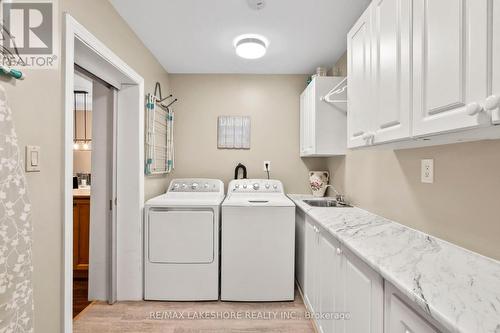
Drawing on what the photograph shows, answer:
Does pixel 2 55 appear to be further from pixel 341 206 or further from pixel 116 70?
pixel 341 206

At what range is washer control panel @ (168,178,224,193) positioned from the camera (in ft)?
9.35

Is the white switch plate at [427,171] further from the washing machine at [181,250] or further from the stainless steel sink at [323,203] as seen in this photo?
the washing machine at [181,250]

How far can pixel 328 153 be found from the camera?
2465 millimetres

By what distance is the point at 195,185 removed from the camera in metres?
2.87

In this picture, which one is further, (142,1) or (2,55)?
(142,1)

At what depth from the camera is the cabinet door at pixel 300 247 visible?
2281 mm

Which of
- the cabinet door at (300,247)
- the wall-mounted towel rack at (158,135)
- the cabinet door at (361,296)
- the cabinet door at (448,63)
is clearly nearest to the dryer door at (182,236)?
the wall-mounted towel rack at (158,135)

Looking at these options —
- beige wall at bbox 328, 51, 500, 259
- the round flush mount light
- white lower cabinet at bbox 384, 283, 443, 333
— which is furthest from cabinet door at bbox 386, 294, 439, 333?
the round flush mount light

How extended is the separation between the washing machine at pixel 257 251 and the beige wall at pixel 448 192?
0.80m

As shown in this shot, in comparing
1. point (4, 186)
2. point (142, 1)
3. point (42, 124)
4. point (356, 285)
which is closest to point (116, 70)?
point (142, 1)

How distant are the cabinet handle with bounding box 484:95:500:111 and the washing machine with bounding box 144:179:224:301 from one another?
1951 millimetres

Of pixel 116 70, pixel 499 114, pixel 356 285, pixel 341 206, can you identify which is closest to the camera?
pixel 499 114

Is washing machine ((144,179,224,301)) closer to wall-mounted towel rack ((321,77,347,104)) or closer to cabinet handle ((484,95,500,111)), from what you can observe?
wall-mounted towel rack ((321,77,347,104))

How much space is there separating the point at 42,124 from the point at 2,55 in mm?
306
